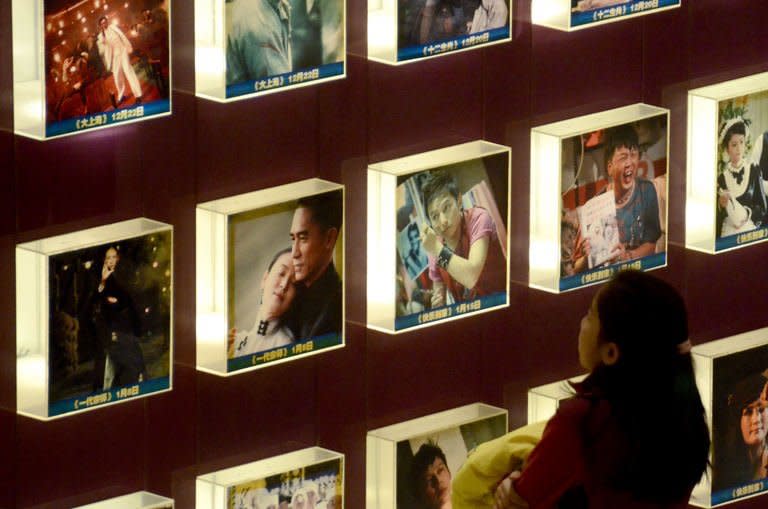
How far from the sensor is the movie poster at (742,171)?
5434mm

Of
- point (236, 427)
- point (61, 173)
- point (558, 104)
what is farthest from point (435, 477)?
point (61, 173)

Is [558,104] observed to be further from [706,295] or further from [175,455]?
[175,455]

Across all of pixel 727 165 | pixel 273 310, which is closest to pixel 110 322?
pixel 273 310

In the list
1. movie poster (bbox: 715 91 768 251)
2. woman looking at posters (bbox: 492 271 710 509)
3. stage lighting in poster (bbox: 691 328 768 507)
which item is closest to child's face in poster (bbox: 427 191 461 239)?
movie poster (bbox: 715 91 768 251)

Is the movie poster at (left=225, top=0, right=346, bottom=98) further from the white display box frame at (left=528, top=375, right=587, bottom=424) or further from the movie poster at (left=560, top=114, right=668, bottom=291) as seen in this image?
the white display box frame at (left=528, top=375, right=587, bottom=424)

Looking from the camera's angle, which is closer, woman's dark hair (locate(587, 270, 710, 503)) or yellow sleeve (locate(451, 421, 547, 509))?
woman's dark hair (locate(587, 270, 710, 503))

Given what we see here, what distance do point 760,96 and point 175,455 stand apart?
6.56 ft

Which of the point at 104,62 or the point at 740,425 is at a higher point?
the point at 104,62

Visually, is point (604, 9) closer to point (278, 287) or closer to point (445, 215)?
point (445, 215)

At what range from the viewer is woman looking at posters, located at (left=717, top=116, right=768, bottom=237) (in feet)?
17.9

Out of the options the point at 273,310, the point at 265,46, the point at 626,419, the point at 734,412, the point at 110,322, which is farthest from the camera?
the point at 734,412

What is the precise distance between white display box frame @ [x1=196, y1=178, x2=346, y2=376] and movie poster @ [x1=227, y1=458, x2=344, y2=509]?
0.30 metres

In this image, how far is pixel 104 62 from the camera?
13.8ft

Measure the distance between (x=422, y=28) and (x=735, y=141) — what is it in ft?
3.79
